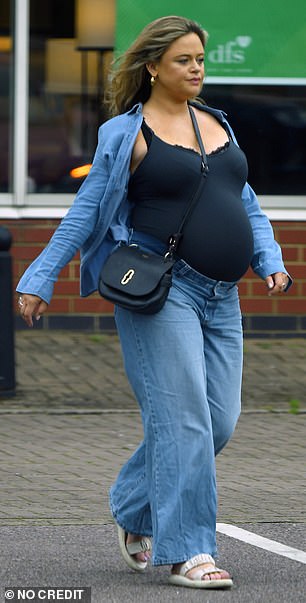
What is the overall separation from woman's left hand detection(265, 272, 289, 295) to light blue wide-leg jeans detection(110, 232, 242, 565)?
18 centimetres

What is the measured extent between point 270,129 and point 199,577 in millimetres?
7055

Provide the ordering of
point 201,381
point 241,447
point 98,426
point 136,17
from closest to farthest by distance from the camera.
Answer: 1. point 201,381
2. point 241,447
3. point 98,426
4. point 136,17

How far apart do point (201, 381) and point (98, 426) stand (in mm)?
3692

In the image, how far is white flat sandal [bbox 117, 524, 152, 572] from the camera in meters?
5.41

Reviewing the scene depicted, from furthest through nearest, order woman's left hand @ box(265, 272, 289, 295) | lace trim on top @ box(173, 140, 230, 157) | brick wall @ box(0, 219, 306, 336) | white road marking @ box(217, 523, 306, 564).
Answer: brick wall @ box(0, 219, 306, 336)
white road marking @ box(217, 523, 306, 564)
woman's left hand @ box(265, 272, 289, 295)
lace trim on top @ box(173, 140, 230, 157)

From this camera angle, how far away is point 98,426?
344 inches

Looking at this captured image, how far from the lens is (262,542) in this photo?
235 inches

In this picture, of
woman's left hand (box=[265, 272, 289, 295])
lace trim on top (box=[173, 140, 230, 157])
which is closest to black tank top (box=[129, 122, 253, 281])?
lace trim on top (box=[173, 140, 230, 157])

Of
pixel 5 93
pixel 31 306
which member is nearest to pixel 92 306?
pixel 5 93

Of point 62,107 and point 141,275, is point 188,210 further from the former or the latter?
point 62,107

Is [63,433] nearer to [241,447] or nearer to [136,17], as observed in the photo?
[241,447]

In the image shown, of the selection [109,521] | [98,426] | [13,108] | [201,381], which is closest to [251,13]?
[13,108]

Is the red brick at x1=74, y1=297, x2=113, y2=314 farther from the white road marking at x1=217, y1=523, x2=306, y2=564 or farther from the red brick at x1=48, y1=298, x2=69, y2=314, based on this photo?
the white road marking at x1=217, y1=523, x2=306, y2=564

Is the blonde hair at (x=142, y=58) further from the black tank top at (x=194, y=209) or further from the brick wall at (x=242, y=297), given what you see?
the brick wall at (x=242, y=297)
